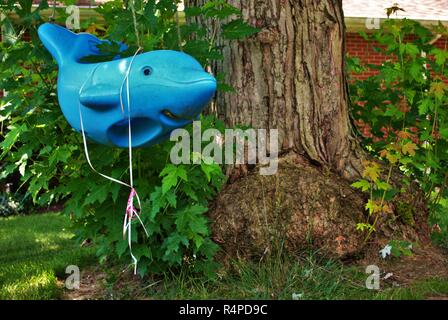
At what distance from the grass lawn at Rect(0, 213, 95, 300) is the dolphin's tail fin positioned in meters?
1.58

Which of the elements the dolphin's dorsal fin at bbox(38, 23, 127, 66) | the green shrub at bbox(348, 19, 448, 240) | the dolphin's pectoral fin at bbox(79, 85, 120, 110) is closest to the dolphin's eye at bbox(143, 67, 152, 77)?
the dolphin's pectoral fin at bbox(79, 85, 120, 110)

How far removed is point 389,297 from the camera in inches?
135

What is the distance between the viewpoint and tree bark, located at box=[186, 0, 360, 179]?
13.1 feet

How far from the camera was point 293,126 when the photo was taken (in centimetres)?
404

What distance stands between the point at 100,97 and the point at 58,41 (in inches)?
18.9

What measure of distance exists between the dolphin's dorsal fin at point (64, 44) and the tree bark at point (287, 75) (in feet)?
4.25

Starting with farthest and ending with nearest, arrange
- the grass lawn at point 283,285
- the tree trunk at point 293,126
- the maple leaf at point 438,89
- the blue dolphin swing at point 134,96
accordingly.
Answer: the maple leaf at point 438,89
the tree trunk at point 293,126
the grass lawn at point 283,285
the blue dolphin swing at point 134,96

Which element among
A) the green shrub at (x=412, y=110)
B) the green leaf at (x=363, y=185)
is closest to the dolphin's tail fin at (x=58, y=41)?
the green leaf at (x=363, y=185)

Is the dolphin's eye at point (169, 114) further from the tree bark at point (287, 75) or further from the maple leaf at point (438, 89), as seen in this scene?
the maple leaf at point (438, 89)

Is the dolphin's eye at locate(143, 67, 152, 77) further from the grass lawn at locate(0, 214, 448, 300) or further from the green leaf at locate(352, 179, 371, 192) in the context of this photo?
the green leaf at locate(352, 179, 371, 192)

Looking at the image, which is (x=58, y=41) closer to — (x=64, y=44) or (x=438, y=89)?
(x=64, y=44)

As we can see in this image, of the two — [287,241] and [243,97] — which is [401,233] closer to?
[287,241]

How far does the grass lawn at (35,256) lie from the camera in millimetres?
3861
